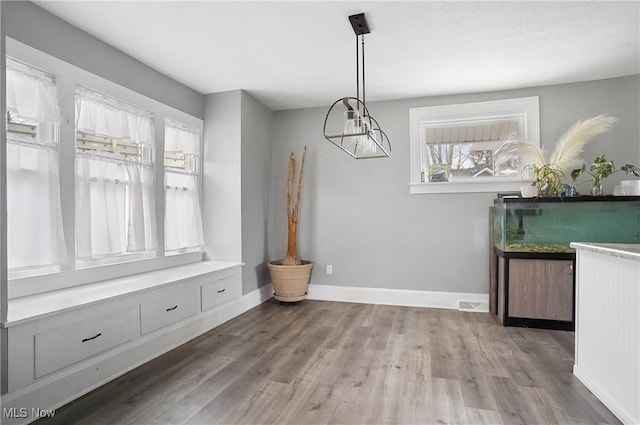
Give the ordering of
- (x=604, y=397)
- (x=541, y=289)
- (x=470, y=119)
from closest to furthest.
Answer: (x=604, y=397)
(x=541, y=289)
(x=470, y=119)

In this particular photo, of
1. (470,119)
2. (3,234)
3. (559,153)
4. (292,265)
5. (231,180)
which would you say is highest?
(470,119)

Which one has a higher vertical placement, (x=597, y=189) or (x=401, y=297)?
(x=597, y=189)

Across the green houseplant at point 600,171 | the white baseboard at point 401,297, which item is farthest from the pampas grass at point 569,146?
the white baseboard at point 401,297

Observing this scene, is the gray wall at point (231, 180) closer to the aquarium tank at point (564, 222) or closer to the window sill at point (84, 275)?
the window sill at point (84, 275)

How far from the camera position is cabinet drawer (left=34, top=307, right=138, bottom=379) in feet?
6.11

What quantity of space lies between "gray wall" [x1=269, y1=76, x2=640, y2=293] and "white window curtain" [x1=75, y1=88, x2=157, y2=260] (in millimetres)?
Answer: 1714

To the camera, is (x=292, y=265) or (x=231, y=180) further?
(x=292, y=265)

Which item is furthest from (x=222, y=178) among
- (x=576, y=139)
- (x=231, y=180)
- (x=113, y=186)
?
(x=576, y=139)

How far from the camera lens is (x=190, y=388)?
212 centimetres

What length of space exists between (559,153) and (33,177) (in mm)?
4389

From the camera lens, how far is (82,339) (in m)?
2.06

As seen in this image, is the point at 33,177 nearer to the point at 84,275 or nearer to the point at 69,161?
the point at 69,161

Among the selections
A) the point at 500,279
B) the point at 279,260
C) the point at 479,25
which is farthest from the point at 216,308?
the point at 479,25

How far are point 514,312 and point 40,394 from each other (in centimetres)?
364
